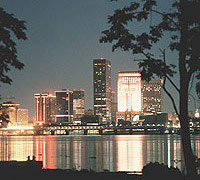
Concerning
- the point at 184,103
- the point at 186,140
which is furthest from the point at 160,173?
the point at 184,103

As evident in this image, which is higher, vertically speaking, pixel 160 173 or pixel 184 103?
pixel 184 103

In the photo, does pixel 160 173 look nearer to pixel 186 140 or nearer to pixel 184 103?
pixel 186 140

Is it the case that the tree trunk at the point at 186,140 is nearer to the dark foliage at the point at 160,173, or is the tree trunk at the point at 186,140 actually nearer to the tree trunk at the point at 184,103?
the tree trunk at the point at 184,103

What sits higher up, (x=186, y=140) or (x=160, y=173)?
(x=186, y=140)

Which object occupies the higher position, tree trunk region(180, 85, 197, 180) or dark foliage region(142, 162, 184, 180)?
tree trunk region(180, 85, 197, 180)

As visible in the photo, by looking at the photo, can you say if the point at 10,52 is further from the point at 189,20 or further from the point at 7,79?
the point at 189,20

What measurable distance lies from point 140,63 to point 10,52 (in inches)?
244

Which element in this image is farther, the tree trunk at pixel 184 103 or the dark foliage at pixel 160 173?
the dark foliage at pixel 160 173

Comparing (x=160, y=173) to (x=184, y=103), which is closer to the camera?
(x=184, y=103)

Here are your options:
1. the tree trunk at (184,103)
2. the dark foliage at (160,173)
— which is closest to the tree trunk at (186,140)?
the tree trunk at (184,103)

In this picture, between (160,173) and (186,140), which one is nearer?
→ (186,140)

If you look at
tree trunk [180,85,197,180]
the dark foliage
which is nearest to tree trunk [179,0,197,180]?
tree trunk [180,85,197,180]

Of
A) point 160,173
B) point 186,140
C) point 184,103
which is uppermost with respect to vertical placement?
point 184,103

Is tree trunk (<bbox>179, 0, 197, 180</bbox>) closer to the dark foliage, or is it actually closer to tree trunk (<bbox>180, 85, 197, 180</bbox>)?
tree trunk (<bbox>180, 85, 197, 180</bbox>)
